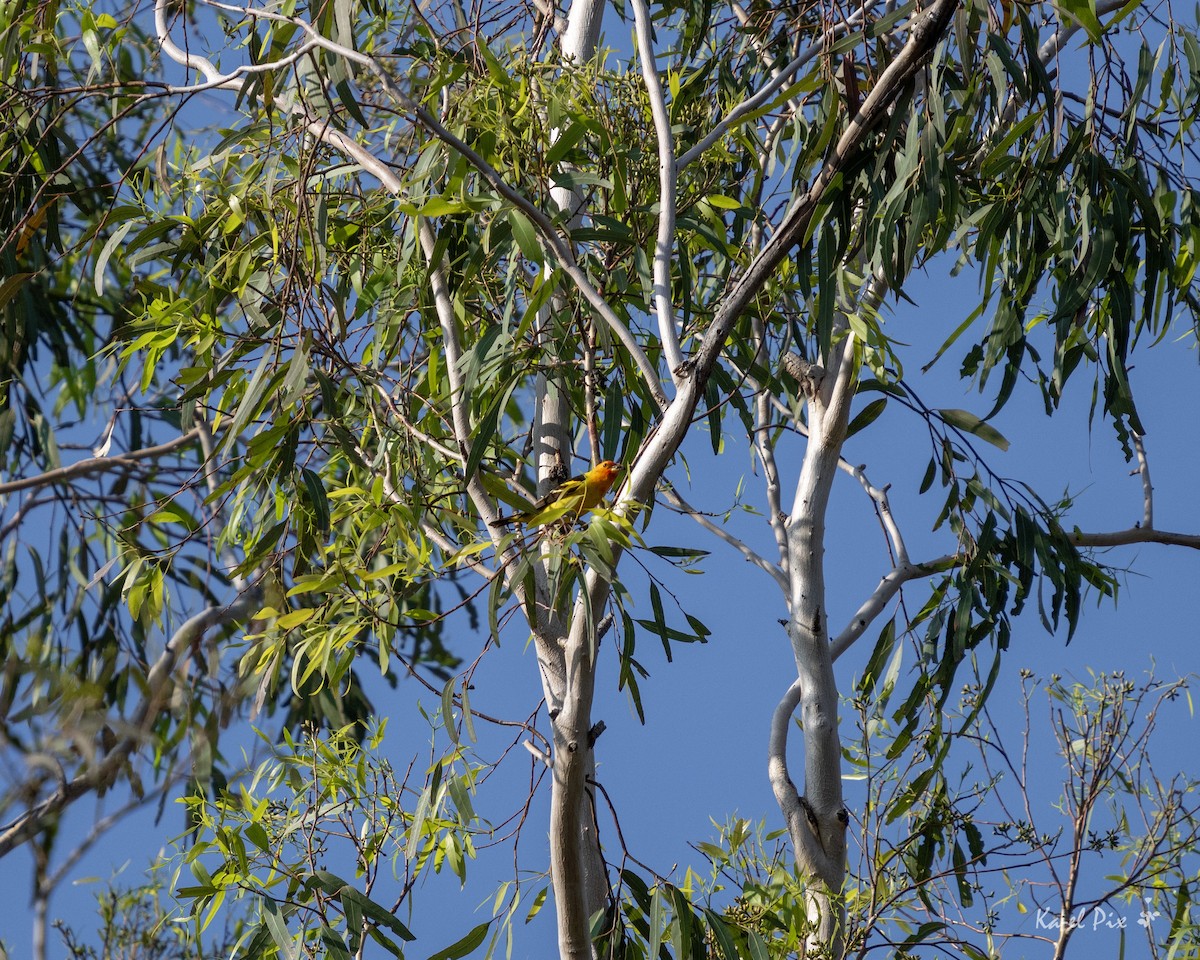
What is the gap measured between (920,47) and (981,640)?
1.18m

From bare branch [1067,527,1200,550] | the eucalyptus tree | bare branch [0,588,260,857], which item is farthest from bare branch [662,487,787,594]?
bare branch [0,588,260,857]

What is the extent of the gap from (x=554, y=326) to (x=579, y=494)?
38 cm

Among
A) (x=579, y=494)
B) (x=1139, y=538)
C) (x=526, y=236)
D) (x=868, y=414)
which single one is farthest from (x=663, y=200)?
(x=1139, y=538)

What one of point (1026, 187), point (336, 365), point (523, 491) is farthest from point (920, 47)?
point (336, 365)

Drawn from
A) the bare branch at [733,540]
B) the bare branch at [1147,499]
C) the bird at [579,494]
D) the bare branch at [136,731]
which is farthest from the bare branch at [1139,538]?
the bare branch at [136,731]

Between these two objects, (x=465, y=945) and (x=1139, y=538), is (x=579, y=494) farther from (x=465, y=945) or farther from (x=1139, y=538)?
(x=1139, y=538)

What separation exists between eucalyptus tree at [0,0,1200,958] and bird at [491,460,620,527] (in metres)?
0.04

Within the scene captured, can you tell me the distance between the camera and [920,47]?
1.61m

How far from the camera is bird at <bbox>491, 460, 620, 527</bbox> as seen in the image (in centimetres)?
166

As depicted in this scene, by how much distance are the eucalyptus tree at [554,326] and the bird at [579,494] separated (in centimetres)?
4

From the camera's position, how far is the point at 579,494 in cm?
167

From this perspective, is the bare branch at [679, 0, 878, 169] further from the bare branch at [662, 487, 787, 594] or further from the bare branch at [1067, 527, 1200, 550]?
the bare branch at [1067, 527, 1200, 550]

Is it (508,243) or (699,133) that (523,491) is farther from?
(699,133)

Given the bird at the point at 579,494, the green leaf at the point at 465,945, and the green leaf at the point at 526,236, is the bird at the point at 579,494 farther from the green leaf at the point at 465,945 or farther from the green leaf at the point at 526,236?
the green leaf at the point at 465,945
